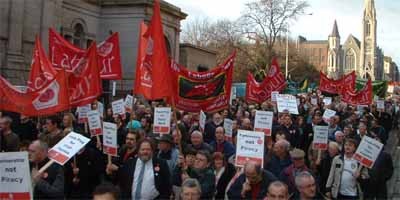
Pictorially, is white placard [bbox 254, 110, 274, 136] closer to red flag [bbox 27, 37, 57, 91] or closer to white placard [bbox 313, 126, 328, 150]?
white placard [bbox 313, 126, 328, 150]

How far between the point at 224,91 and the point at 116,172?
14.3 feet

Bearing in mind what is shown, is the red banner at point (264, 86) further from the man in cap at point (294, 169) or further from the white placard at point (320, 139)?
the man in cap at point (294, 169)

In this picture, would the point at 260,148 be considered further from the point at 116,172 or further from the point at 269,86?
the point at 269,86

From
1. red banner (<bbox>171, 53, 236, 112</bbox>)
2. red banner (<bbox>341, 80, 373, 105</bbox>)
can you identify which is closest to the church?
red banner (<bbox>341, 80, 373, 105</bbox>)

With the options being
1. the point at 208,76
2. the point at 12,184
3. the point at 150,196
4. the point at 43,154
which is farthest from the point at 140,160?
the point at 208,76

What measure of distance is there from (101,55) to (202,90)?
3563 mm

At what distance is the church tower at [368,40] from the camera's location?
608 ft

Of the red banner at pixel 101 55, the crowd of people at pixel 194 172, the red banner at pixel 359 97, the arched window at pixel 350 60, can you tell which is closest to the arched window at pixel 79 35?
the red banner at pixel 359 97

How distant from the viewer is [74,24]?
31266 mm

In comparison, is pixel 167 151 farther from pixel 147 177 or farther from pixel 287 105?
pixel 287 105

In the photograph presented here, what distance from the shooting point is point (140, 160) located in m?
7.55

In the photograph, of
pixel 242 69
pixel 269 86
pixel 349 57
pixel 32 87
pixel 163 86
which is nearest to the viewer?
pixel 163 86

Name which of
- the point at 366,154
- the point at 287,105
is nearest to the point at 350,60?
the point at 287,105

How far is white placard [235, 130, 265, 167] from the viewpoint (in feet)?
25.3
